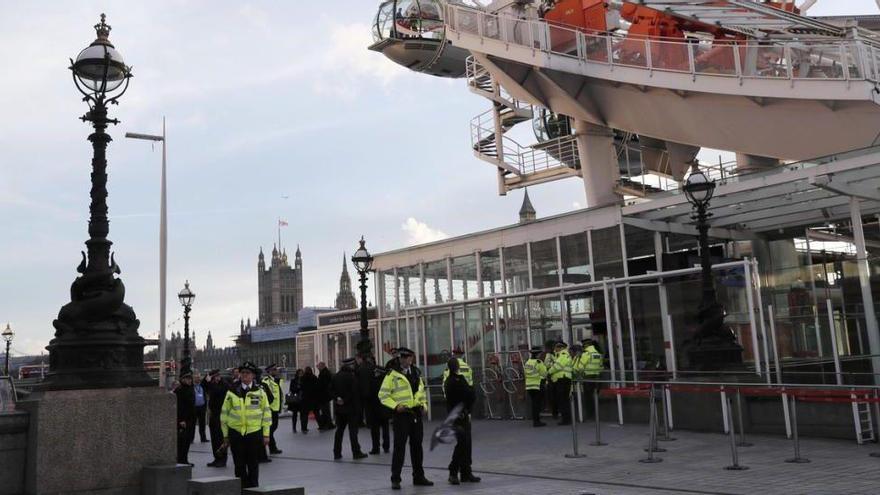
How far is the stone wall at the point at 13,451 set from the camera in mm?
8641

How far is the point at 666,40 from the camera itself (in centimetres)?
2467

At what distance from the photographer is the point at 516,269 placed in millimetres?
25484

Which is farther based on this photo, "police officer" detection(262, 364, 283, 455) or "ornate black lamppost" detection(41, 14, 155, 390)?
→ "police officer" detection(262, 364, 283, 455)

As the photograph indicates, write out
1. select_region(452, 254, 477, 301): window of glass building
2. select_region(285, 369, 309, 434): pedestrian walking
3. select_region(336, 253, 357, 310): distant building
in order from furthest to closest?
select_region(336, 253, 357, 310): distant building
select_region(452, 254, 477, 301): window of glass building
select_region(285, 369, 309, 434): pedestrian walking

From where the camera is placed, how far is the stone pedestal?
338 inches

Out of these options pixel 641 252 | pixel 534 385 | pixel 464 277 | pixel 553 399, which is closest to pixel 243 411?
pixel 534 385

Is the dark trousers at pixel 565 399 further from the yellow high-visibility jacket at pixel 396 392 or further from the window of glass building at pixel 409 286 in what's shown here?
Answer: the window of glass building at pixel 409 286

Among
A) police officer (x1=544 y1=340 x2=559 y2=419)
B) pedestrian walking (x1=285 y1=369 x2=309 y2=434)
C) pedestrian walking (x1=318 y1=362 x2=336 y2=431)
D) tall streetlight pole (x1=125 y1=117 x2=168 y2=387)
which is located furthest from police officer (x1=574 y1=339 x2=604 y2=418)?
tall streetlight pole (x1=125 y1=117 x2=168 y2=387)

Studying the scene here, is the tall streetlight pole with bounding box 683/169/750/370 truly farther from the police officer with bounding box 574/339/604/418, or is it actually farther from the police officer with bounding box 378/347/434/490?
the police officer with bounding box 378/347/434/490

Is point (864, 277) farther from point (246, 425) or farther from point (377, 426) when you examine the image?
point (246, 425)

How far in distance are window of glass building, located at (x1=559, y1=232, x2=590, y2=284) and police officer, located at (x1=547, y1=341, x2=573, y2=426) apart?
5.27 metres

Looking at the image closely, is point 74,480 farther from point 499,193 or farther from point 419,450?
point 499,193

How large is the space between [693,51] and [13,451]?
62.2ft

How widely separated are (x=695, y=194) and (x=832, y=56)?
6.04 meters
